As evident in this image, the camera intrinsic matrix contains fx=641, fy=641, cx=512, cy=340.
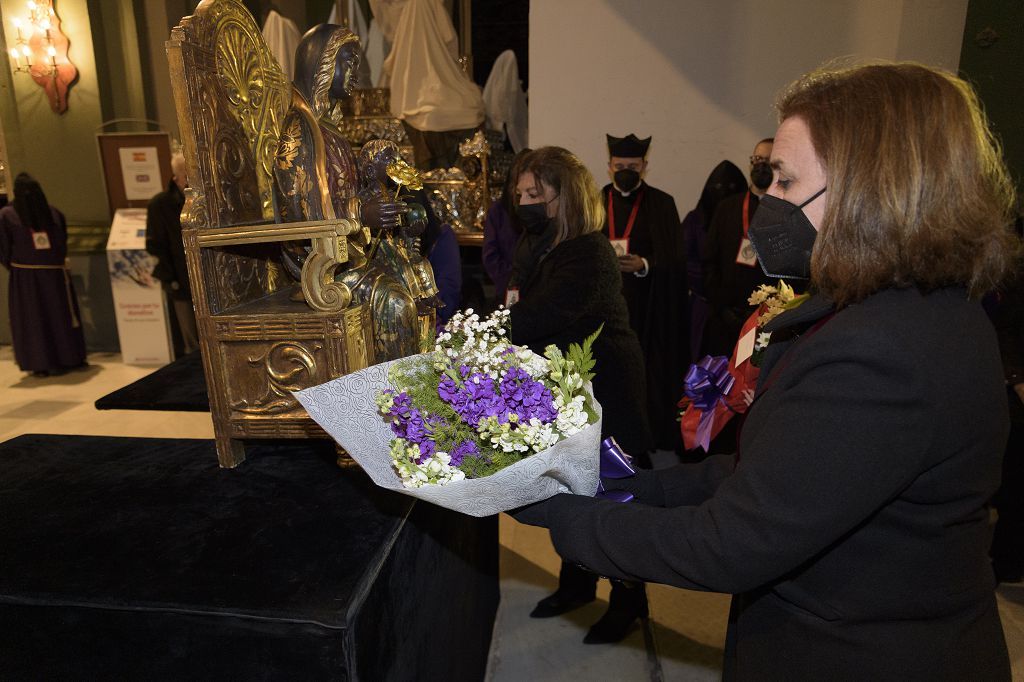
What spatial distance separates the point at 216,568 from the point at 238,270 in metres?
0.95

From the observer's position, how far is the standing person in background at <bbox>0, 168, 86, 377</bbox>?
6.44 m

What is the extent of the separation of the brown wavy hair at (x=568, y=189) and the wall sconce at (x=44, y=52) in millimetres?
7281

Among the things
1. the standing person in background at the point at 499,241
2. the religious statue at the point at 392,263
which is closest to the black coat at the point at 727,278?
the standing person in background at the point at 499,241

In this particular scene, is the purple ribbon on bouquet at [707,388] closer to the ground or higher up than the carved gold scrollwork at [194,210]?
closer to the ground

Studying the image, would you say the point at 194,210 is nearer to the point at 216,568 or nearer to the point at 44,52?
the point at 216,568

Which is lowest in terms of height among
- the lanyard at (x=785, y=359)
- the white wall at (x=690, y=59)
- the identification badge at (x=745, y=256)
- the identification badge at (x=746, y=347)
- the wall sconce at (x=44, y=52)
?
the identification badge at (x=746, y=347)

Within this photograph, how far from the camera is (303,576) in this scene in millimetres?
1317

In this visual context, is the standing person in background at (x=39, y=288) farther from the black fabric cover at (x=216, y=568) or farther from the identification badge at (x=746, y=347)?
the identification badge at (x=746, y=347)

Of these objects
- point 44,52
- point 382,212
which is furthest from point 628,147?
point 44,52

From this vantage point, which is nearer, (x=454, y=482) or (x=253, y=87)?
(x=454, y=482)

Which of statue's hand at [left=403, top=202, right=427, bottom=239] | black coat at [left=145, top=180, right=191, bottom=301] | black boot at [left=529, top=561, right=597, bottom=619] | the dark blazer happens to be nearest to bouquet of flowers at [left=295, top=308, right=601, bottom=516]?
the dark blazer

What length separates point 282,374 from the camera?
1780 millimetres

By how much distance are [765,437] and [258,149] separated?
175 centimetres

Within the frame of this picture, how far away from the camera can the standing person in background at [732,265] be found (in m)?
3.78
